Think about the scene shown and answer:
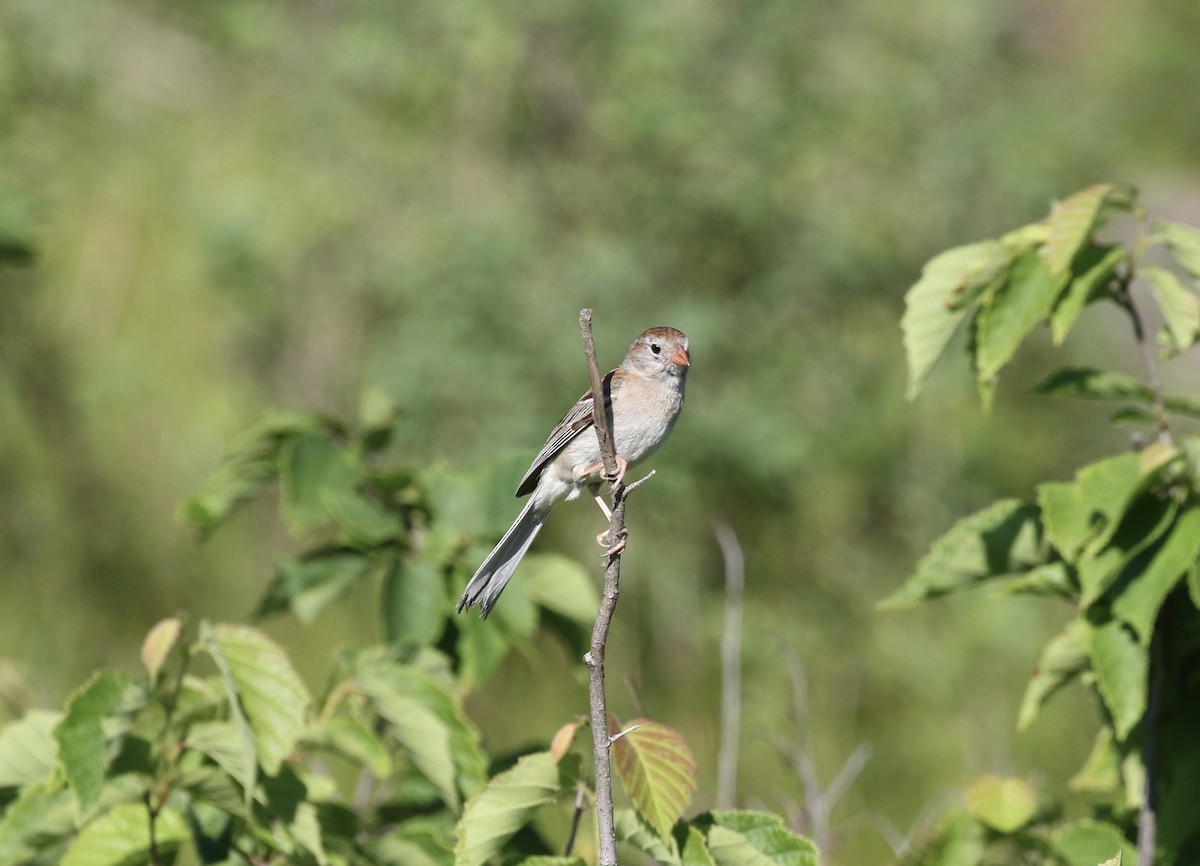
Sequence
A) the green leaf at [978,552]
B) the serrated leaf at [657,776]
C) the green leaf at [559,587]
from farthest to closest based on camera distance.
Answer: the green leaf at [559,587], the green leaf at [978,552], the serrated leaf at [657,776]

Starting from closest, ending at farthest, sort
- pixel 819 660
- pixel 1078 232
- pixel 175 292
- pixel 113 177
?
pixel 1078 232 < pixel 819 660 < pixel 175 292 < pixel 113 177

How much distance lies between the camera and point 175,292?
937cm

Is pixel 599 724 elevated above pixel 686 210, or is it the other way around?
pixel 686 210

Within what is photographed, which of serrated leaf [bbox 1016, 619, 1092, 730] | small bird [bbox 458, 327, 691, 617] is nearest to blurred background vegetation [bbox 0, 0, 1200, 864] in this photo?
small bird [bbox 458, 327, 691, 617]

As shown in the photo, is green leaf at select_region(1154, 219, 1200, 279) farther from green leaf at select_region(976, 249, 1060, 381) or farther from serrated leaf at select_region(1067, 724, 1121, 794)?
serrated leaf at select_region(1067, 724, 1121, 794)

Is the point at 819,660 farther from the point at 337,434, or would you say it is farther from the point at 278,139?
the point at 278,139

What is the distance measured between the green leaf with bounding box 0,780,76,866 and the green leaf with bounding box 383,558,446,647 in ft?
2.73

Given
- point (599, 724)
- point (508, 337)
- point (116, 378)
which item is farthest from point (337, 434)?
point (116, 378)

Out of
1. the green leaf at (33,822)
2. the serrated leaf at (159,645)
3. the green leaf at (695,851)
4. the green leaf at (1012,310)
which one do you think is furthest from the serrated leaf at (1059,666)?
the green leaf at (33,822)

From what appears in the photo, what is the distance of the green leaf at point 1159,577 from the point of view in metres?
2.51

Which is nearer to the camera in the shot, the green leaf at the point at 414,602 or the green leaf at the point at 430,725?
the green leaf at the point at 430,725

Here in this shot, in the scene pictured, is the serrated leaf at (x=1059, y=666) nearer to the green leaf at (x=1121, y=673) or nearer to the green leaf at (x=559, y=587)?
the green leaf at (x=1121, y=673)

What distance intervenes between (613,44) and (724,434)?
2298 millimetres

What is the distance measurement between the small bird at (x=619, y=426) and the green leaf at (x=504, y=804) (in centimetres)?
121
